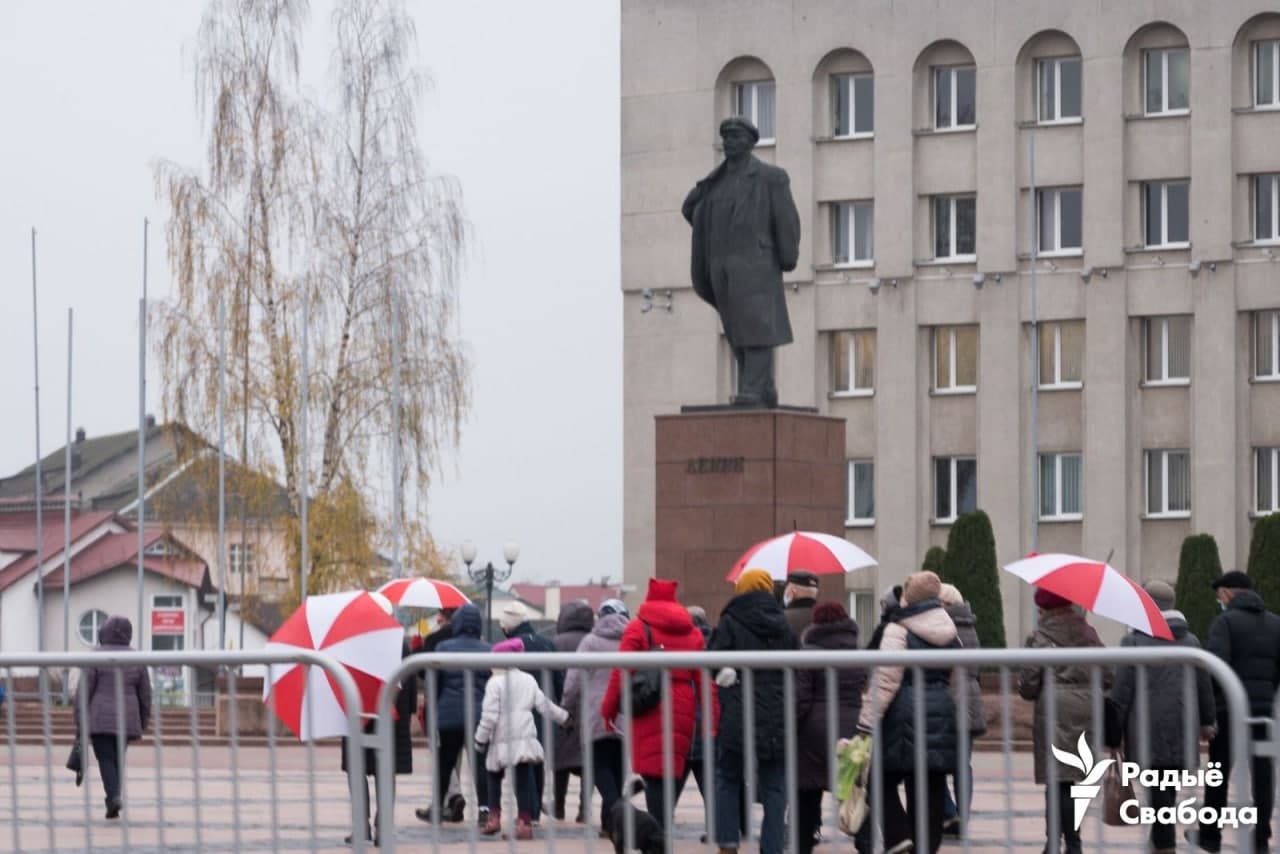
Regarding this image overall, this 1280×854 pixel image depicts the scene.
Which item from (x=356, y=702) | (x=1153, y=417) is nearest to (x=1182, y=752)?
(x=356, y=702)

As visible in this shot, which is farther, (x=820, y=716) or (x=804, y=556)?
(x=804, y=556)

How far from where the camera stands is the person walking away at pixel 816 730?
775 centimetres

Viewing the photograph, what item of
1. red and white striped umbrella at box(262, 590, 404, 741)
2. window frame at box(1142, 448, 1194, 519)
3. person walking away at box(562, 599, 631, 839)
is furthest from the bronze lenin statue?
window frame at box(1142, 448, 1194, 519)

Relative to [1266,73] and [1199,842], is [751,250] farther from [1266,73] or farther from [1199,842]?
[1266,73]

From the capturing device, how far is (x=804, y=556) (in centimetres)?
1841

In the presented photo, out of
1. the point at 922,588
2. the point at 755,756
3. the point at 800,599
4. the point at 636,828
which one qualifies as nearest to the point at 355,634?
the point at 922,588

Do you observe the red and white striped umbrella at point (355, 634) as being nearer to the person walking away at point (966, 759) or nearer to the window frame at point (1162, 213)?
the person walking away at point (966, 759)

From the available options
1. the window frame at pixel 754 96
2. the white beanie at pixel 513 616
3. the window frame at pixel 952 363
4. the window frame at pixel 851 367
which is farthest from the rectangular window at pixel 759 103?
the white beanie at pixel 513 616

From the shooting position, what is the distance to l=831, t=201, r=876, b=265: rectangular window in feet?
175

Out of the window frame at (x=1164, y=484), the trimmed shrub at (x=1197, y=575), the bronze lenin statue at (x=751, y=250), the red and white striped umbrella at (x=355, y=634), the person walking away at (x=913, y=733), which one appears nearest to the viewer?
the person walking away at (x=913, y=733)

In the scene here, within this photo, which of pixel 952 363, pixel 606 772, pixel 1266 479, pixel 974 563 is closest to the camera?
pixel 606 772

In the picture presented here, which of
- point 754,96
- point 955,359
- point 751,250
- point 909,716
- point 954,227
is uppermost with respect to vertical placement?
point 754,96

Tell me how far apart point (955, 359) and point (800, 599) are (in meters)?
38.4

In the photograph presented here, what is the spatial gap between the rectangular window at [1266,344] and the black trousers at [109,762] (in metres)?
43.6
